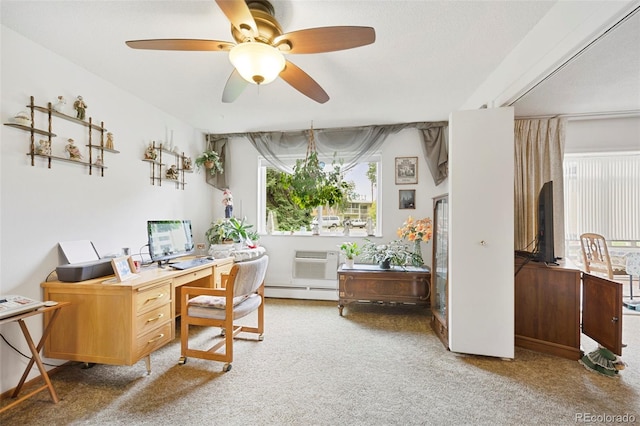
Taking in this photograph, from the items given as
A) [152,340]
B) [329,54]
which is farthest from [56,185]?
[329,54]

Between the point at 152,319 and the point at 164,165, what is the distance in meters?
1.86

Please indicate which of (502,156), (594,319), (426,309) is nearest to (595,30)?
(502,156)

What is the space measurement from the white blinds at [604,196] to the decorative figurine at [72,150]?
18.1 ft

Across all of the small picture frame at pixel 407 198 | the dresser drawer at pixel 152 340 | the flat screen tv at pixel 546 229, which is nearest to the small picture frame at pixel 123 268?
the dresser drawer at pixel 152 340

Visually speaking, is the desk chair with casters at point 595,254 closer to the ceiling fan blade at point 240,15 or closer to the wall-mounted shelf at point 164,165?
the ceiling fan blade at point 240,15

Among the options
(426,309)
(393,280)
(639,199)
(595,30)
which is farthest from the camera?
(639,199)

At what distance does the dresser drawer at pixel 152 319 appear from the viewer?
6.28ft

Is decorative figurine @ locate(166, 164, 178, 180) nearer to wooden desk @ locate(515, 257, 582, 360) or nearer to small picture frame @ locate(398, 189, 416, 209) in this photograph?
small picture frame @ locate(398, 189, 416, 209)

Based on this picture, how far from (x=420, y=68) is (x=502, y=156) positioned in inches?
38.8

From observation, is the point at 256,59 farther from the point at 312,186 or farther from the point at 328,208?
the point at 328,208

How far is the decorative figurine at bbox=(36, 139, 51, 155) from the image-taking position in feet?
6.23

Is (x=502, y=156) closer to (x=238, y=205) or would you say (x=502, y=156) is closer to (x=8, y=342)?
(x=238, y=205)

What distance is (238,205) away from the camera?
4.10 metres

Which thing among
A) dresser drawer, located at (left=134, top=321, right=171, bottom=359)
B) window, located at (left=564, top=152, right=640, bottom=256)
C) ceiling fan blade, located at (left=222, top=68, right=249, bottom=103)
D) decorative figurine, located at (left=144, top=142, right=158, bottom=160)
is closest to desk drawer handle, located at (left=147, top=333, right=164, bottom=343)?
dresser drawer, located at (left=134, top=321, right=171, bottom=359)
